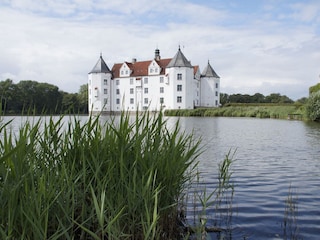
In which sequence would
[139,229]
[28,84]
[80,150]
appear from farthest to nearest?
[28,84] → [80,150] → [139,229]

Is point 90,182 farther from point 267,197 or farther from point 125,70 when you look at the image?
point 125,70

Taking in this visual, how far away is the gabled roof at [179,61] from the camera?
56338 millimetres

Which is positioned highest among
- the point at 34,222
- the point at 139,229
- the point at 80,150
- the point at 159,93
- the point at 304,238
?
the point at 159,93

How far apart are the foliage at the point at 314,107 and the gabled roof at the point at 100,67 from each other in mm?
41883

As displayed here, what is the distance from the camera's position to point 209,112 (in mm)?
45125

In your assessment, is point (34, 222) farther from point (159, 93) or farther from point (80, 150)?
point (159, 93)

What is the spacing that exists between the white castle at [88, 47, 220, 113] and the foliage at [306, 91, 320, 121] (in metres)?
29.9

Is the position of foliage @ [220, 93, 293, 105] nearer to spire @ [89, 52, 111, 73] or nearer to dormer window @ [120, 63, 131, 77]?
dormer window @ [120, 63, 131, 77]

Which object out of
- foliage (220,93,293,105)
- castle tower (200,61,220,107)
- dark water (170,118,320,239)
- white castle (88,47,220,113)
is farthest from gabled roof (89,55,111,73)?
dark water (170,118,320,239)

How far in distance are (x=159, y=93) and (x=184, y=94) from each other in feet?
16.4

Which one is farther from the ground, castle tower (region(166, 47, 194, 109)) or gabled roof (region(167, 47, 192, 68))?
gabled roof (region(167, 47, 192, 68))

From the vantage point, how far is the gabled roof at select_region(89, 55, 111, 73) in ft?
204

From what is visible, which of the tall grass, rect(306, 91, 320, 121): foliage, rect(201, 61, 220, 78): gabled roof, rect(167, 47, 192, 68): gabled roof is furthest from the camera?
rect(201, 61, 220, 78): gabled roof

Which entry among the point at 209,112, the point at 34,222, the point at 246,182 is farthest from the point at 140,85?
the point at 34,222
